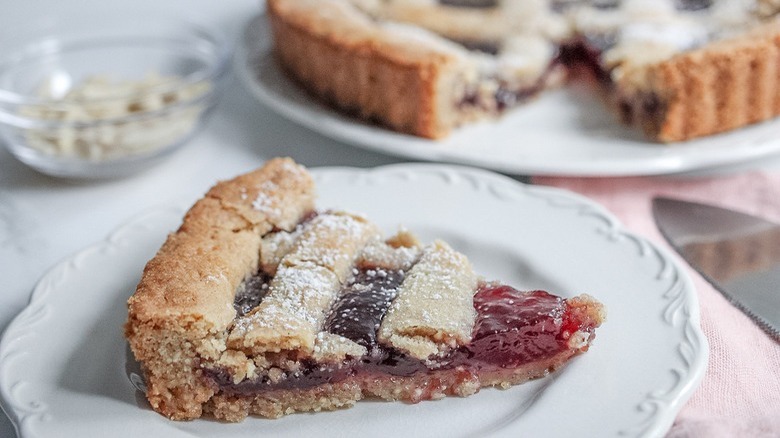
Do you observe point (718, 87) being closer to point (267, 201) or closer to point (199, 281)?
point (267, 201)

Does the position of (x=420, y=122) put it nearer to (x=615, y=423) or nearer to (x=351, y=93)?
(x=351, y=93)

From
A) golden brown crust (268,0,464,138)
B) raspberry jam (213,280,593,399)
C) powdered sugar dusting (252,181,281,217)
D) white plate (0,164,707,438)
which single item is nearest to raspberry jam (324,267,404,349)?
raspberry jam (213,280,593,399)

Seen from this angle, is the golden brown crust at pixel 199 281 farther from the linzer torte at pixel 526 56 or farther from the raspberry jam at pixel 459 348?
the linzer torte at pixel 526 56

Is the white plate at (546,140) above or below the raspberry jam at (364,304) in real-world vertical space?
below

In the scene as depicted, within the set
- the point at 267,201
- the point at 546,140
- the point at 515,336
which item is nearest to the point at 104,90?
the point at 267,201

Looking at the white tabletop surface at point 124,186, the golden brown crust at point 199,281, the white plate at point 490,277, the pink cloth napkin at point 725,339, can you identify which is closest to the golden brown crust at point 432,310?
the white plate at point 490,277

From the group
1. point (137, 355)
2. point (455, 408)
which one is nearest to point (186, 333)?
point (137, 355)
